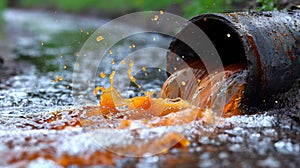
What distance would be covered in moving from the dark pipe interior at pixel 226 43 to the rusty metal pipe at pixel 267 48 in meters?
0.45

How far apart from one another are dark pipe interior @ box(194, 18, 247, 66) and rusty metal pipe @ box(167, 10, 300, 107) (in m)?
0.45

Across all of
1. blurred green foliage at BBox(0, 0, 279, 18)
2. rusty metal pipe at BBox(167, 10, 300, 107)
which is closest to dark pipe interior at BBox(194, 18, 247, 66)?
rusty metal pipe at BBox(167, 10, 300, 107)

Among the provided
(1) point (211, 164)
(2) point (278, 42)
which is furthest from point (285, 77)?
(1) point (211, 164)

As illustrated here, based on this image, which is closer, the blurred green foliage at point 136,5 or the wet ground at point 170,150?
the wet ground at point 170,150

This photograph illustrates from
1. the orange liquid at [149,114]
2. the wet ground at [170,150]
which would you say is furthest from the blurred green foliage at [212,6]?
the wet ground at [170,150]

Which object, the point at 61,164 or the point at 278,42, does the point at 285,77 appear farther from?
the point at 61,164

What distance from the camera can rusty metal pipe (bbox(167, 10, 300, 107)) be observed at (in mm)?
4461

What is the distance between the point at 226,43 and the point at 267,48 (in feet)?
3.97

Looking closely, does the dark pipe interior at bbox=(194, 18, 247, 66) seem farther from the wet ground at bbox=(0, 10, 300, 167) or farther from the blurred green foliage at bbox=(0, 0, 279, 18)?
the blurred green foliage at bbox=(0, 0, 279, 18)

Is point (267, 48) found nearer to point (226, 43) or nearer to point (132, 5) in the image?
point (226, 43)

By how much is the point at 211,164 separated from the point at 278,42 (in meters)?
2.01

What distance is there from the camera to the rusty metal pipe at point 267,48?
4.46m

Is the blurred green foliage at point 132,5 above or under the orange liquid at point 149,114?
above

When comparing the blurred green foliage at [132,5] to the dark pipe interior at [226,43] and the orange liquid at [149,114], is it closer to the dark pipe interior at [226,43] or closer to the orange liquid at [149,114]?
the dark pipe interior at [226,43]
